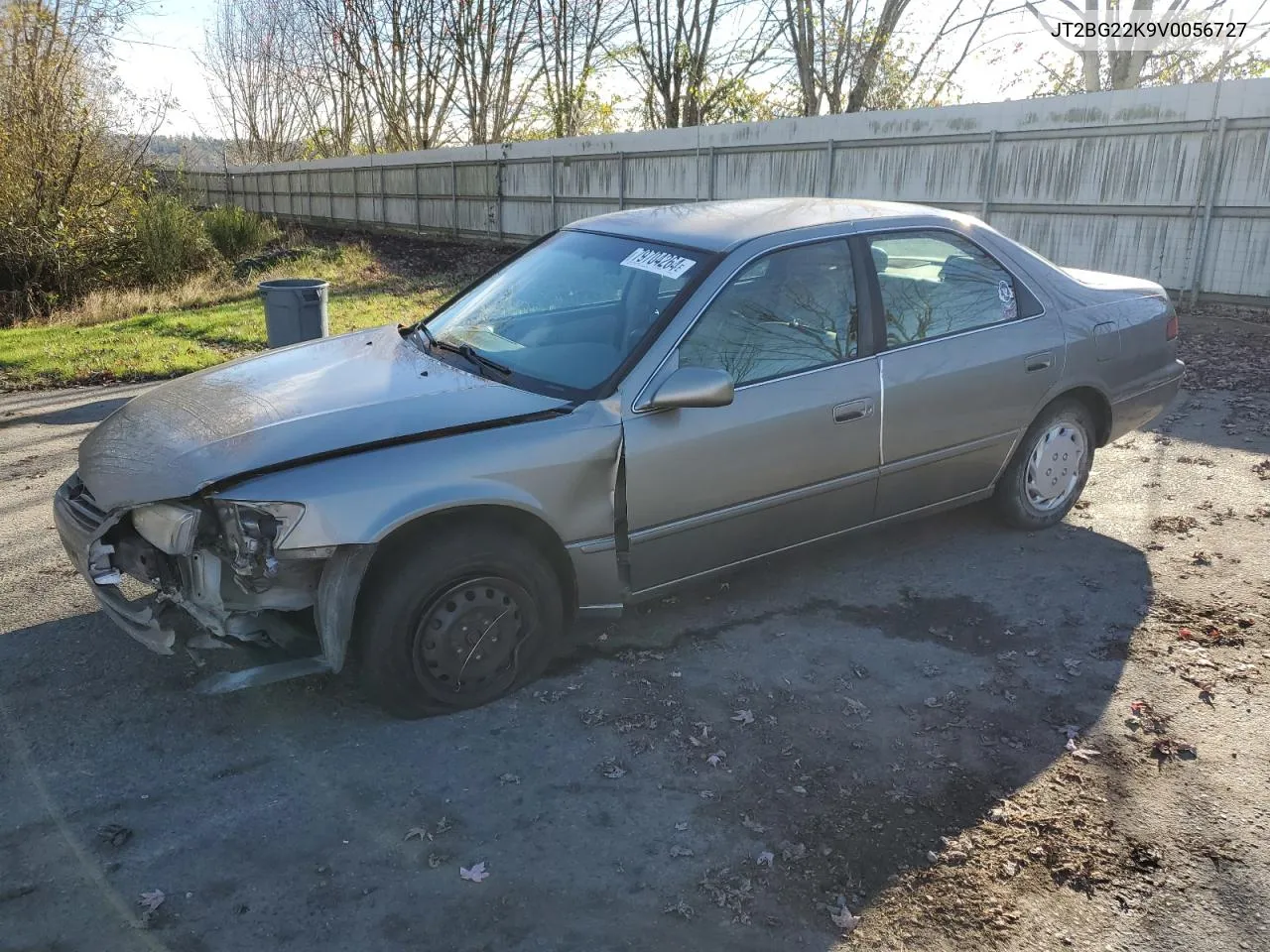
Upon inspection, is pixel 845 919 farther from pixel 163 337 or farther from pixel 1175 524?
pixel 163 337

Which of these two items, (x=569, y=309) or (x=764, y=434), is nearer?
(x=764, y=434)

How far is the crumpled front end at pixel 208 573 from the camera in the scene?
3.08 meters

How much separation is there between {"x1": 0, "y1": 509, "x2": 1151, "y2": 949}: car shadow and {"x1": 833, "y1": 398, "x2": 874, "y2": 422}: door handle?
903 millimetres

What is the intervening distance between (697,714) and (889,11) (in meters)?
21.5

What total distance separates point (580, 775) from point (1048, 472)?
325cm

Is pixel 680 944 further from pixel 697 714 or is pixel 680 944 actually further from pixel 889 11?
pixel 889 11

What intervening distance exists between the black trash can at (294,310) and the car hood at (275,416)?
15.0 ft

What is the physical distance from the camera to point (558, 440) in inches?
135

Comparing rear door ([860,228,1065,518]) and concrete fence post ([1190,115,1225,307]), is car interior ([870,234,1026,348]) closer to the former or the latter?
rear door ([860,228,1065,518])

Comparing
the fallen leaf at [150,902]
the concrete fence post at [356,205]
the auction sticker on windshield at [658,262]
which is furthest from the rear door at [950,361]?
the concrete fence post at [356,205]

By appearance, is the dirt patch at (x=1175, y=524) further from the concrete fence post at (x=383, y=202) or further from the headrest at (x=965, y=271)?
the concrete fence post at (x=383, y=202)

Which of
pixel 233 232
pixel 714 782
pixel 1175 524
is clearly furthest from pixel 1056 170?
pixel 233 232

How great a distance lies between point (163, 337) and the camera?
11.1 meters

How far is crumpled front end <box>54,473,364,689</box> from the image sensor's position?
3.08 m
